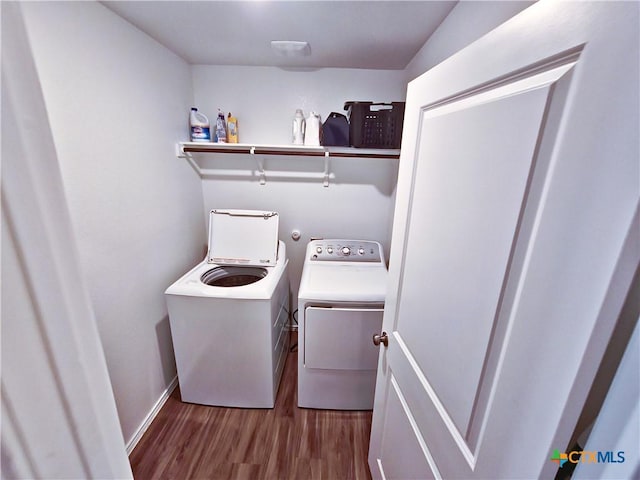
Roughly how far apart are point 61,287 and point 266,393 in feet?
6.20

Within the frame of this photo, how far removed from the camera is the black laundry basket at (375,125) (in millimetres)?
1854

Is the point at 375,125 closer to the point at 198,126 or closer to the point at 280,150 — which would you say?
the point at 280,150

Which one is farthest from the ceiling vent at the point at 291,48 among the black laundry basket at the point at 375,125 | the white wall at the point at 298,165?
the black laundry basket at the point at 375,125

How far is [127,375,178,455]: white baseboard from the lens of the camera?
65.6 inches

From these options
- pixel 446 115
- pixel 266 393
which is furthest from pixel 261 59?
pixel 266 393

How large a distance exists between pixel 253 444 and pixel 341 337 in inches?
36.1

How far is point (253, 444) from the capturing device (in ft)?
5.68

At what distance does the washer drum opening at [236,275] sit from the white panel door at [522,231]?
1539mm

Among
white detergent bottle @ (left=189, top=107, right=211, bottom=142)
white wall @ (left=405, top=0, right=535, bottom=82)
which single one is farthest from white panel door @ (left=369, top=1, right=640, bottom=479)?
white detergent bottle @ (left=189, top=107, right=211, bottom=142)

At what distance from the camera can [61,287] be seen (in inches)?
14.2

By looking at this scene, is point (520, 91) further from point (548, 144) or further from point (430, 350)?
point (430, 350)

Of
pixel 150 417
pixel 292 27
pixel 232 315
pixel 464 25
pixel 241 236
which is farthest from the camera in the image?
pixel 241 236

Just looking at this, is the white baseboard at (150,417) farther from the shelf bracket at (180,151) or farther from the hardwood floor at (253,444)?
the shelf bracket at (180,151)

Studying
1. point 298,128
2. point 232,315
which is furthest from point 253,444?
point 298,128
